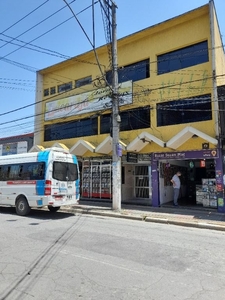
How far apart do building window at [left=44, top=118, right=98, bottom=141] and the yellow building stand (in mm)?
72

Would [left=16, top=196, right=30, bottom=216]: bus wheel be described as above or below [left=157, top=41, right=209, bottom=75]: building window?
below

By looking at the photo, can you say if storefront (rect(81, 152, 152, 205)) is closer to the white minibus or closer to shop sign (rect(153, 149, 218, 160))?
shop sign (rect(153, 149, 218, 160))

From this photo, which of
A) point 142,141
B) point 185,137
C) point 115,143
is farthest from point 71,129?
point 185,137

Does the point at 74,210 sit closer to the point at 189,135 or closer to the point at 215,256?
the point at 189,135

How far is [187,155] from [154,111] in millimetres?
3253

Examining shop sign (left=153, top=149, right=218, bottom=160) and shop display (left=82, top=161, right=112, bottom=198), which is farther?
shop display (left=82, top=161, right=112, bottom=198)

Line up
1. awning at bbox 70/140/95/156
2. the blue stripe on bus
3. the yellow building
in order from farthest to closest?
awning at bbox 70/140/95/156
the yellow building
the blue stripe on bus

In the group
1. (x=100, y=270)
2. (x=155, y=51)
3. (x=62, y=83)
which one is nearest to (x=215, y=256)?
(x=100, y=270)

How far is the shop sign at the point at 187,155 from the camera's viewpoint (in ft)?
42.4

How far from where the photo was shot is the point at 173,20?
14.7m

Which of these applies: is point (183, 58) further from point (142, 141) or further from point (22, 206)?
point (22, 206)

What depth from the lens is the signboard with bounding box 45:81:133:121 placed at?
53.6 feet

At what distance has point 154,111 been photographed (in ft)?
49.7

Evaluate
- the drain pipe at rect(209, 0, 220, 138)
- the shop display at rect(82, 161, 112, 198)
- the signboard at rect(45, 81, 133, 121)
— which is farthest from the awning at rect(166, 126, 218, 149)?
the shop display at rect(82, 161, 112, 198)
